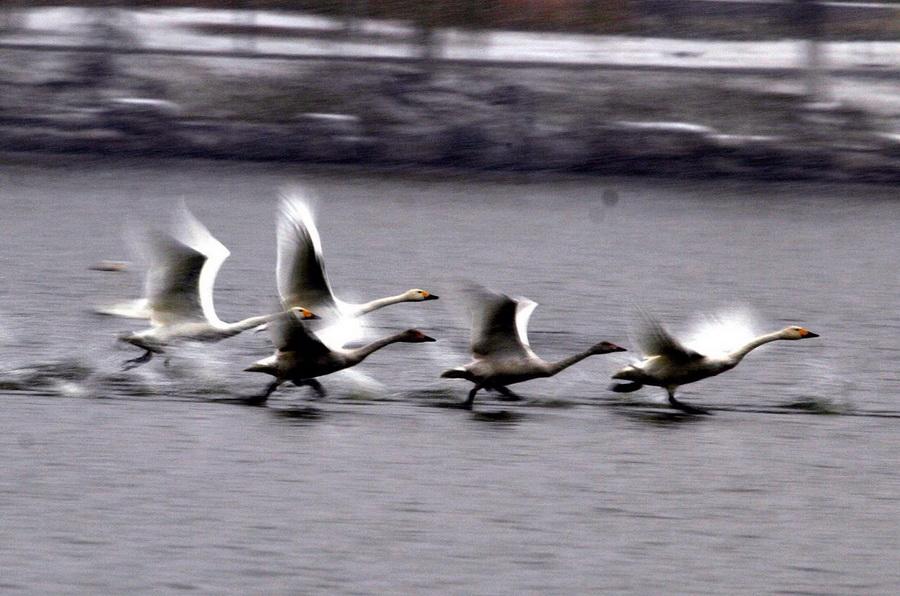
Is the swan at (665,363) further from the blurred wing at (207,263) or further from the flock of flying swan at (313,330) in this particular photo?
the blurred wing at (207,263)

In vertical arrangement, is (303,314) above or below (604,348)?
above

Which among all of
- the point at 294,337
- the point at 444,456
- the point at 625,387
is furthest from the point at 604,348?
the point at 294,337

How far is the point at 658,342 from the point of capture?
13.4 m

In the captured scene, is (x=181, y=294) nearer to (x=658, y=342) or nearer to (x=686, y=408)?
(x=658, y=342)

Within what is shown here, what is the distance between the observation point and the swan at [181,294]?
13891 mm

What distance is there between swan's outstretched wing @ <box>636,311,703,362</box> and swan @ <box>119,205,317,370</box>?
2963 millimetres

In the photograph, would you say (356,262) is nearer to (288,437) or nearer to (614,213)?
(614,213)

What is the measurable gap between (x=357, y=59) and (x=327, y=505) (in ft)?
87.3

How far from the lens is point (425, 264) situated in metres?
22.6

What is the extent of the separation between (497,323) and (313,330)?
1627 mm

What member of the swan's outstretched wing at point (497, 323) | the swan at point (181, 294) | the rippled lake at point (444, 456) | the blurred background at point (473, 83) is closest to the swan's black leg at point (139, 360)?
the rippled lake at point (444, 456)

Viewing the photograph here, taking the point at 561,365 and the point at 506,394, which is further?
the point at 506,394

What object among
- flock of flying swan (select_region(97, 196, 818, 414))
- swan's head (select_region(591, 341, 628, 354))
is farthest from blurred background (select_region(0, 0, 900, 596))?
swan's head (select_region(591, 341, 628, 354))

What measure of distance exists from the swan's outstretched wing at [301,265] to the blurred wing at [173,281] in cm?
67
